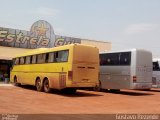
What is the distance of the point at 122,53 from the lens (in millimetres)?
21688

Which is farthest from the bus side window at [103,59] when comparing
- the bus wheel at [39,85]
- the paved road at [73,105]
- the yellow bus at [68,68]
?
the paved road at [73,105]

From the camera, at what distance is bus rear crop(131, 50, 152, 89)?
2048 centimetres

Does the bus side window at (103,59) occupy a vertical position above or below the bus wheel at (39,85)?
above

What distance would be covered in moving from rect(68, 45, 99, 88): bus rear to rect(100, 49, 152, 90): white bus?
Answer: 244 cm

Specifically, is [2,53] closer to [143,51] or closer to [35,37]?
[35,37]

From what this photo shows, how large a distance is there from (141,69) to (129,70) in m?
0.76

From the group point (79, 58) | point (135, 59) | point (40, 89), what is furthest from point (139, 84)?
point (40, 89)

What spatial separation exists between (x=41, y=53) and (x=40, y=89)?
2430 mm

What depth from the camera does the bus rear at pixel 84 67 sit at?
1845cm

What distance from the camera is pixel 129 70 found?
20.8 meters

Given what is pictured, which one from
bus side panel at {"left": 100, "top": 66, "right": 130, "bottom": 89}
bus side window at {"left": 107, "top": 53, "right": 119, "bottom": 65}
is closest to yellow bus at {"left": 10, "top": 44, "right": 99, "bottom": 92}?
bus side panel at {"left": 100, "top": 66, "right": 130, "bottom": 89}

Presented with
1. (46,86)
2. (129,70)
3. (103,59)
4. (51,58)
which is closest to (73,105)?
(51,58)

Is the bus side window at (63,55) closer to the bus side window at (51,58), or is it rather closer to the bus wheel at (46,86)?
the bus side window at (51,58)

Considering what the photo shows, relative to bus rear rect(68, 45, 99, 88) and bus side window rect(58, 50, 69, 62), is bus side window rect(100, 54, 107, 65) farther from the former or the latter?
bus side window rect(58, 50, 69, 62)
